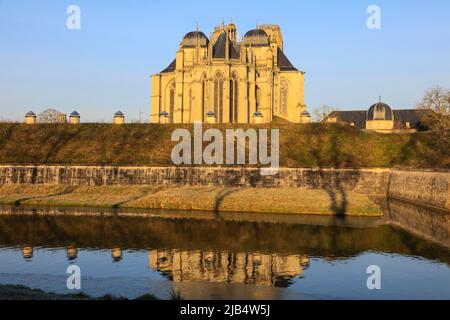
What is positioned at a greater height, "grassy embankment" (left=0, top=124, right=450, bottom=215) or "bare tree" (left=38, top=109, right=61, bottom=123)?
"bare tree" (left=38, top=109, right=61, bottom=123)

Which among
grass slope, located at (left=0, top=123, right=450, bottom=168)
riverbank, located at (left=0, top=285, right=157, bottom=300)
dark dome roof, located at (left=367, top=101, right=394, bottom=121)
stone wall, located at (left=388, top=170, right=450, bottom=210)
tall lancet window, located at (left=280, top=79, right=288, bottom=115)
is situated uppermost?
tall lancet window, located at (left=280, top=79, right=288, bottom=115)

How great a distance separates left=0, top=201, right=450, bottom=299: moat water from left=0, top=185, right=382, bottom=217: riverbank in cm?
230

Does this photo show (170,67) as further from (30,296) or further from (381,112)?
(30,296)

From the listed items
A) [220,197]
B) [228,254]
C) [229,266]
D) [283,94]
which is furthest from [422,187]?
[283,94]

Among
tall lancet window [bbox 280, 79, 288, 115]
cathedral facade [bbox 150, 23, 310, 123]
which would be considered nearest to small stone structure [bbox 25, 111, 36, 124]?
cathedral facade [bbox 150, 23, 310, 123]

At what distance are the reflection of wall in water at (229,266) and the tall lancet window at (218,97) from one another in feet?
181

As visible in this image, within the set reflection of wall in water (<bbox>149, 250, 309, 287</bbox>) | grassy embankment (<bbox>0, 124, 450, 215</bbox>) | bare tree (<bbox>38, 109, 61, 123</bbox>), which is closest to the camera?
reflection of wall in water (<bbox>149, 250, 309, 287</bbox>)

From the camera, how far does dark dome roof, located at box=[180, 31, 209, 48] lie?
284 ft

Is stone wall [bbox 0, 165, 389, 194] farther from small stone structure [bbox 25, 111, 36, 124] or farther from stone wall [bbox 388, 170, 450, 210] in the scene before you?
small stone structure [bbox 25, 111, 36, 124]

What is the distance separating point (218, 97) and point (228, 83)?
2.87 meters

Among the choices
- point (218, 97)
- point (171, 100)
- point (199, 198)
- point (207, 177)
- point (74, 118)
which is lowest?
point (199, 198)

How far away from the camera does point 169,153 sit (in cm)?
5578
